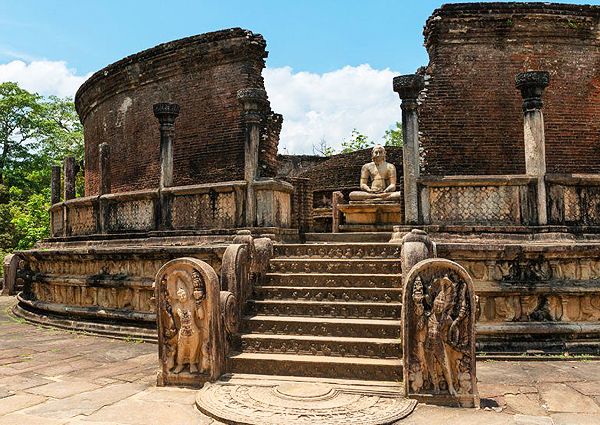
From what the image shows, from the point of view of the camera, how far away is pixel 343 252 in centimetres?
698

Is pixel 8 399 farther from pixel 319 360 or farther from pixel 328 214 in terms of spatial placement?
pixel 328 214

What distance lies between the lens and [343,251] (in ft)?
22.9

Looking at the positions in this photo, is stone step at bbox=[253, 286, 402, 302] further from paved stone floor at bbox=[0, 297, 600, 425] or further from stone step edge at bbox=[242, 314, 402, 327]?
paved stone floor at bbox=[0, 297, 600, 425]

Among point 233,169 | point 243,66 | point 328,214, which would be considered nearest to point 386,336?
point 233,169

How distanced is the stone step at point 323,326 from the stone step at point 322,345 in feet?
0.32

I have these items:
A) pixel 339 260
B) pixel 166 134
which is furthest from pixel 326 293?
pixel 166 134

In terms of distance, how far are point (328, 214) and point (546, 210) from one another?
9970mm

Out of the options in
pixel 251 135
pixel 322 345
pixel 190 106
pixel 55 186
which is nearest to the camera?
pixel 322 345

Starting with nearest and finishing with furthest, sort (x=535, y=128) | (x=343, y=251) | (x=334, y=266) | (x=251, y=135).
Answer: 1. (x=334, y=266)
2. (x=343, y=251)
3. (x=535, y=128)
4. (x=251, y=135)

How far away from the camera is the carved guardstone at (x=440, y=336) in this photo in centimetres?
443

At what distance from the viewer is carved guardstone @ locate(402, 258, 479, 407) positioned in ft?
14.5

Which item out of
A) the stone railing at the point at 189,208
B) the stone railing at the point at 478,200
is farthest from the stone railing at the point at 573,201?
the stone railing at the point at 189,208

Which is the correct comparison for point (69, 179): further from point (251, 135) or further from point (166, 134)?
point (251, 135)

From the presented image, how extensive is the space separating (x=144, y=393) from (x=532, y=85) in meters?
6.58
